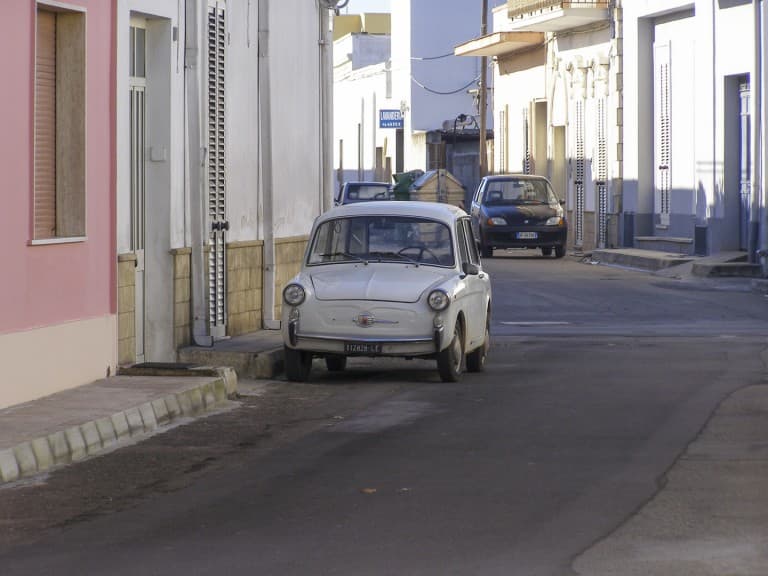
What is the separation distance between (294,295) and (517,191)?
2306cm

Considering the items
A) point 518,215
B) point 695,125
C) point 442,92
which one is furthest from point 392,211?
point 442,92

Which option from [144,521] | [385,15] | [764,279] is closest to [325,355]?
[144,521]

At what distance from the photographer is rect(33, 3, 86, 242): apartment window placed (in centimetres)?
1280

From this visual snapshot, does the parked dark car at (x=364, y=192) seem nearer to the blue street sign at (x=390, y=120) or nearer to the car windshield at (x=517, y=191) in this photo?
the car windshield at (x=517, y=191)

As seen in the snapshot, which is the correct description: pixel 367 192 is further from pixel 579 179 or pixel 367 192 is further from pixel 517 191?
pixel 517 191

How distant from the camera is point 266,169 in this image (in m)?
17.6

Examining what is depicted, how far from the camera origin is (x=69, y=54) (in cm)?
1295

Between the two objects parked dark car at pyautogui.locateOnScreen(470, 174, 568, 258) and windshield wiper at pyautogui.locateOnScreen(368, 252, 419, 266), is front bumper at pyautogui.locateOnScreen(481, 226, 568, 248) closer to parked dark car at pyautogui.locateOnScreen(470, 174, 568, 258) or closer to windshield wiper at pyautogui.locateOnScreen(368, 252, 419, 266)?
parked dark car at pyautogui.locateOnScreen(470, 174, 568, 258)

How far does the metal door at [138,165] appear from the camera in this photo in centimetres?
1474

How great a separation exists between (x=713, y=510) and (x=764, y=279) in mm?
19384

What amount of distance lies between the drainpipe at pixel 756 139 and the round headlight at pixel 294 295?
15.1 meters

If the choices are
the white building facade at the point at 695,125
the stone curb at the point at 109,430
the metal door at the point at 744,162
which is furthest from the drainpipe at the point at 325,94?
the metal door at the point at 744,162

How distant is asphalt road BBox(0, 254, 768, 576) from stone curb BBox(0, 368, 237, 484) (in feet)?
0.65

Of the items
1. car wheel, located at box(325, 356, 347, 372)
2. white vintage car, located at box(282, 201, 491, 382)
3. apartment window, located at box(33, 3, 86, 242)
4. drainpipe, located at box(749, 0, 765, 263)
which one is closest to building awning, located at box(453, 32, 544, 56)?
drainpipe, located at box(749, 0, 765, 263)
